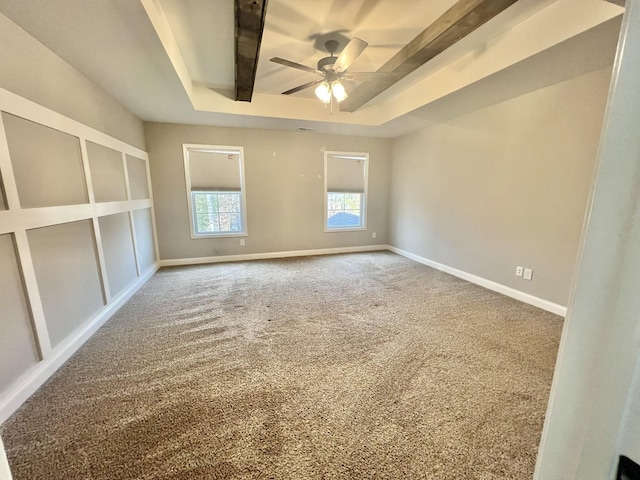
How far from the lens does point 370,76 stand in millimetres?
2643

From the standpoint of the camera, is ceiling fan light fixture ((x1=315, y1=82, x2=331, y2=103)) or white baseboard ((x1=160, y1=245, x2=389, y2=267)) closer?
ceiling fan light fixture ((x1=315, y1=82, x2=331, y2=103))

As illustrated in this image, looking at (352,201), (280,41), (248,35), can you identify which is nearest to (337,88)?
(280,41)

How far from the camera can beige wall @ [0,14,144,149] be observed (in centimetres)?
170

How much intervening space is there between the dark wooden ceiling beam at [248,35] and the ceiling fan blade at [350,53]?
68 centimetres

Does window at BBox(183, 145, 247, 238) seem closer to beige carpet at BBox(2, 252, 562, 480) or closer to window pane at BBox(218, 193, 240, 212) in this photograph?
window pane at BBox(218, 193, 240, 212)

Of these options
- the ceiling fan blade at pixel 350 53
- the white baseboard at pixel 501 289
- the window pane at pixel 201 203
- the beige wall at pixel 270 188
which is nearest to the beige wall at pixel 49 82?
the beige wall at pixel 270 188

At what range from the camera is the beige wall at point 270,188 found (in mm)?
4305

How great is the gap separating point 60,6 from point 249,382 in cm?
274

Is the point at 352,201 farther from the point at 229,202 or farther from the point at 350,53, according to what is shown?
the point at 350,53

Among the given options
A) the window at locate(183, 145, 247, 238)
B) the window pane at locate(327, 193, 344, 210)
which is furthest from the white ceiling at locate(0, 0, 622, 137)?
the window pane at locate(327, 193, 344, 210)

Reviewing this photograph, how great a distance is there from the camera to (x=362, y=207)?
5.60 meters

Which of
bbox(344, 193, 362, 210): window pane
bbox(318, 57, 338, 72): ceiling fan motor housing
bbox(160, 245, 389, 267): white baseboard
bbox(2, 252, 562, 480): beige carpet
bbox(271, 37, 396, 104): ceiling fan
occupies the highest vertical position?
bbox(318, 57, 338, 72): ceiling fan motor housing

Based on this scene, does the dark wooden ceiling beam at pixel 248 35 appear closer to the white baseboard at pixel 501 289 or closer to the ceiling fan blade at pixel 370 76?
the ceiling fan blade at pixel 370 76

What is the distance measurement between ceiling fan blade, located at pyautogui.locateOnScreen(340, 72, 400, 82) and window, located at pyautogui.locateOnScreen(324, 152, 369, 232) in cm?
242
